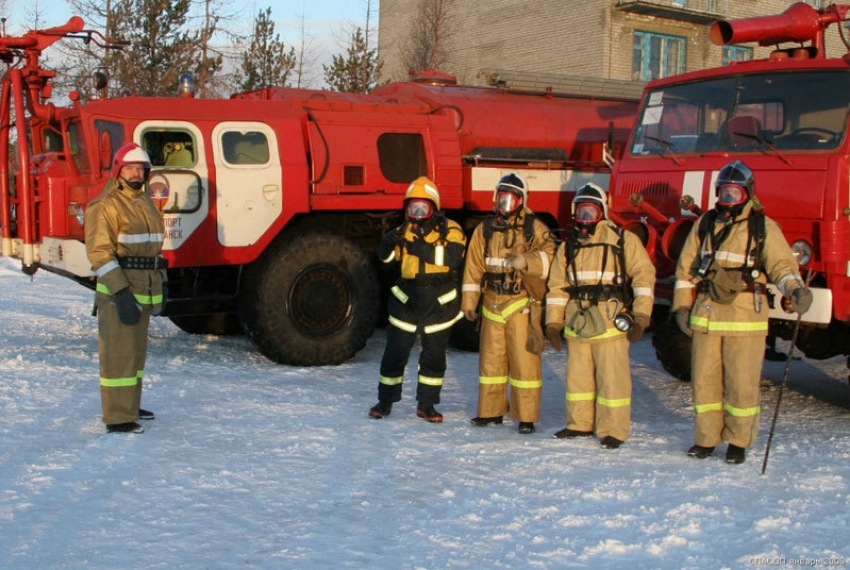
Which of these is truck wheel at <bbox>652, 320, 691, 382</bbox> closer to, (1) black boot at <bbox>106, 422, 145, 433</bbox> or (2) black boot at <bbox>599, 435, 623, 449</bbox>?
(2) black boot at <bbox>599, 435, 623, 449</bbox>

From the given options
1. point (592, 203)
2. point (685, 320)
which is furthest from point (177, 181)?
point (685, 320)

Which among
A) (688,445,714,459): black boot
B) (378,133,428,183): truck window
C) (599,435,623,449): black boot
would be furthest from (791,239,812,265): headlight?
(378,133,428,183): truck window

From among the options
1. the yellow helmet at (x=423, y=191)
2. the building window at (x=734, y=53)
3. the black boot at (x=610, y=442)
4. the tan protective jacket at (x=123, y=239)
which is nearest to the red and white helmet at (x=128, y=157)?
the tan protective jacket at (x=123, y=239)

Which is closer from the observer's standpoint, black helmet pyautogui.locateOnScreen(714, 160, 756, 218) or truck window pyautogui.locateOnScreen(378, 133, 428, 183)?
black helmet pyautogui.locateOnScreen(714, 160, 756, 218)

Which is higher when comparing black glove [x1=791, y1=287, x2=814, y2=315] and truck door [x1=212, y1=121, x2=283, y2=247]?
truck door [x1=212, y1=121, x2=283, y2=247]

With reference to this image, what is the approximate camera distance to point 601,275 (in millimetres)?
6246

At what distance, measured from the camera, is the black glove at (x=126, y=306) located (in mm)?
6156

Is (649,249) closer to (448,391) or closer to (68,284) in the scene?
(448,391)

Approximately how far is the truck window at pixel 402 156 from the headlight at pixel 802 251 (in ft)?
13.7

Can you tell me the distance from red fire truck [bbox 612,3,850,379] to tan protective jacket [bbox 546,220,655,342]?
3.07 ft

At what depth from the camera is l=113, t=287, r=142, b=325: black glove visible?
616cm

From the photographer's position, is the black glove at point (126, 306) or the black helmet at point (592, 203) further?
the black helmet at point (592, 203)

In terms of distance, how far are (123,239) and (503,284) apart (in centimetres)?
272

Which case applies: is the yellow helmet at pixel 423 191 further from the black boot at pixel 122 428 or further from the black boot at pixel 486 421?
the black boot at pixel 122 428
